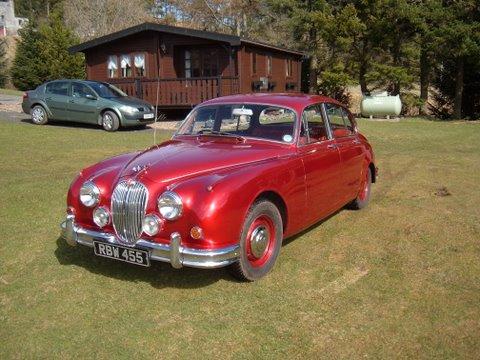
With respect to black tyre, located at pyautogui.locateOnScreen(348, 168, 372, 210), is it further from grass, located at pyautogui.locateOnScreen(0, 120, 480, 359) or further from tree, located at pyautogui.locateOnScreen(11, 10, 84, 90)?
tree, located at pyautogui.locateOnScreen(11, 10, 84, 90)

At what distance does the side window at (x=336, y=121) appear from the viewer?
591cm

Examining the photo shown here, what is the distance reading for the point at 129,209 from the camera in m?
4.17

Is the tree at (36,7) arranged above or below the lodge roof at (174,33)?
above

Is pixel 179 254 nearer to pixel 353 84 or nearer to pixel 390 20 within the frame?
pixel 390 20

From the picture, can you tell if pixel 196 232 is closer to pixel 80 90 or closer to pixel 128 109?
pixel 128 109

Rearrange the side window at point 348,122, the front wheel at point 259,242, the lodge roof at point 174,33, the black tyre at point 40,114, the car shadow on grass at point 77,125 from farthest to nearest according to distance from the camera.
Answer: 1. the lodge roof at point 174,33
2. the black tyre at point 40,114
3. the car shadow on grass at point 77,125
4. the side window at point 348,122
5. the front wheel at point 259,242

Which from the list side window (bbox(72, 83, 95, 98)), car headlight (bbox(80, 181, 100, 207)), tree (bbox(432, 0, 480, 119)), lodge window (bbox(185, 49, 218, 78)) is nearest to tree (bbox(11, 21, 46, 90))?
lodge window (bbox(185, 49, 218, 78))

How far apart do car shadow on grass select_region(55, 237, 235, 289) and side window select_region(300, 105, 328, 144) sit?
1.75 m

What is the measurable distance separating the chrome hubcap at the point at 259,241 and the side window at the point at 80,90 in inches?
491

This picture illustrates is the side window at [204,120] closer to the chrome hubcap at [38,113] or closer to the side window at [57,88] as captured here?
the side window at [57,88]

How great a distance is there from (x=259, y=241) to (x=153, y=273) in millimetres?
1045

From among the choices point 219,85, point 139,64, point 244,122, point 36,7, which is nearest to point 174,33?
point 139,64

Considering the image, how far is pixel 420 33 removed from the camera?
72.8 ft

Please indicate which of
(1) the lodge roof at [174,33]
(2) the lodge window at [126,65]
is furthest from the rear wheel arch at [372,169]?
(2) the lodge window at [126,65]
